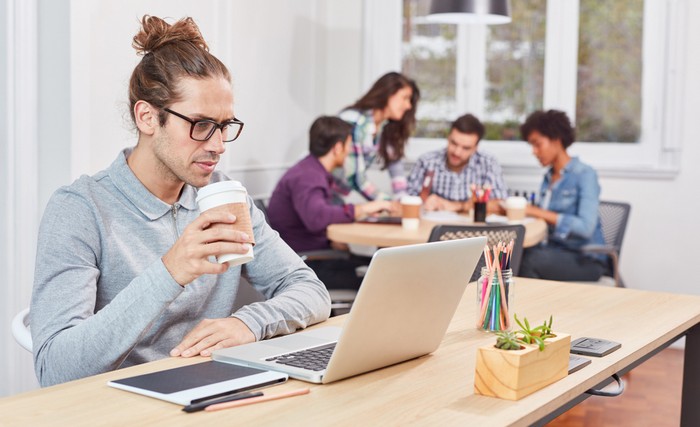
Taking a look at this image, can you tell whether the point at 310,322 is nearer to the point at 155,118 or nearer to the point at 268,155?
the point at 155,118

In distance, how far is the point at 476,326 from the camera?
1.94 meters

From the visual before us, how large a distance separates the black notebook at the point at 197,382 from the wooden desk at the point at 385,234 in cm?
213

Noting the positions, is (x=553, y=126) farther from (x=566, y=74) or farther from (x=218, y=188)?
(x=218, y=188)

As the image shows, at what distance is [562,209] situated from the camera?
4.68 m

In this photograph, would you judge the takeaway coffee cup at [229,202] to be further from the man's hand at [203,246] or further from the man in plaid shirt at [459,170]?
the man in plaid shirt at [459,170]

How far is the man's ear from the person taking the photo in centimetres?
190

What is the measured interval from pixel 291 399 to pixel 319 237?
2853 millimetres

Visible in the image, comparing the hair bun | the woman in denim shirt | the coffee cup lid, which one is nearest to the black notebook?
the coffee cup lid

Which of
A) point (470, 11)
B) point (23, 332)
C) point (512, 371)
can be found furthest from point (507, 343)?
point (470, 11)

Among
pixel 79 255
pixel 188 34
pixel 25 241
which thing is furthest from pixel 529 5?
pixel 79 255

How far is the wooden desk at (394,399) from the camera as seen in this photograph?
1.29 metres

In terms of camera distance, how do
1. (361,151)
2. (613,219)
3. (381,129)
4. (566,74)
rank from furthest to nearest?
1. (566,74)
2. (381,129)
3. (361,151)
4. (613,219)

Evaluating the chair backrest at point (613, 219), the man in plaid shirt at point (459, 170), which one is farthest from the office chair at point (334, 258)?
the chair backrest at point (613, 219)

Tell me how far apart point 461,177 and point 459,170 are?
60 mm
